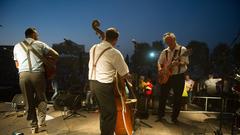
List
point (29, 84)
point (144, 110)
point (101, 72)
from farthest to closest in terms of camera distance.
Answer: point (144, 110), point (29, 84), point (101, 72)

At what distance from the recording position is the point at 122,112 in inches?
142

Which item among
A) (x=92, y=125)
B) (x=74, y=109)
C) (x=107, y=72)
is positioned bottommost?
(x=92, y=125)

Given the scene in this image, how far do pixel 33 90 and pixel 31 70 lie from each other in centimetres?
38

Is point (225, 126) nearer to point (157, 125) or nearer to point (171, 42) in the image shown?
point (157, 125)

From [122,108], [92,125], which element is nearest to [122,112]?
[122,108]

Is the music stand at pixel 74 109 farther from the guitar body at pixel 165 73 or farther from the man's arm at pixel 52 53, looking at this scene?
the guitar body at pixel 165 73

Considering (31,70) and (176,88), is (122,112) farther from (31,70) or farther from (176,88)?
(176,88)

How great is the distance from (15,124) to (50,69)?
1.51 meters

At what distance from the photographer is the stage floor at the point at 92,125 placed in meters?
4.64

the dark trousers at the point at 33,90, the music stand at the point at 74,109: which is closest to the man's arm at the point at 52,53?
the dark trousers at the point at 33,90


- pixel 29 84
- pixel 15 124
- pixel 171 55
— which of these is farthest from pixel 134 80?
pixel 15 124

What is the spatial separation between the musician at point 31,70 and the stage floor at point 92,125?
600 mm

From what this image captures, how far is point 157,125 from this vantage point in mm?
5117

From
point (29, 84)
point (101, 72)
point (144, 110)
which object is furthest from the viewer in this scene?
point (144, 110)
